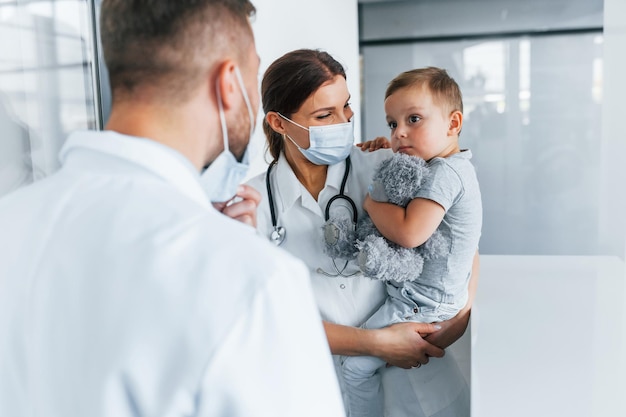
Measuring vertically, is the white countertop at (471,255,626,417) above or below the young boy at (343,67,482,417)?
below

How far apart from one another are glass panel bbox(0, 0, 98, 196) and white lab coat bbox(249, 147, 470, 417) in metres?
0.59

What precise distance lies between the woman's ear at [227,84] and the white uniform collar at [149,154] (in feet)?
0.31

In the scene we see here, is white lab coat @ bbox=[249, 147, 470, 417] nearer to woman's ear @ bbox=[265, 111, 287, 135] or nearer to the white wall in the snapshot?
woman's ear @ bbox=[265, 111, 287, 135]

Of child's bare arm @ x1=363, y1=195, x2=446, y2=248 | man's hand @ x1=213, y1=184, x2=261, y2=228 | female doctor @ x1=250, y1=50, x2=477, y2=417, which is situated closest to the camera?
man's hand @ x1=213, y1=184, x2=261, y2=228

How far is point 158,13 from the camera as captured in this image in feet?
2.21

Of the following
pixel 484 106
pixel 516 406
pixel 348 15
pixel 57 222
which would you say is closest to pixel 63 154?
pixel 57 222

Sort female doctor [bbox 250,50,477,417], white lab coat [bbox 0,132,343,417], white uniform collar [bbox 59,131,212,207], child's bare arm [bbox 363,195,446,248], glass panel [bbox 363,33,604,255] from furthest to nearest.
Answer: glass panel [bbox 363,33,604,255]
female doctor [bbox 250,50,477,417]
child's bare arm [bbox 363,195,446,248]
white uniform collar [bbox 59,131,212,207]
white lab coat [bbox 0,132,343,417]

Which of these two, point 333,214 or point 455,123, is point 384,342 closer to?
point 333,214

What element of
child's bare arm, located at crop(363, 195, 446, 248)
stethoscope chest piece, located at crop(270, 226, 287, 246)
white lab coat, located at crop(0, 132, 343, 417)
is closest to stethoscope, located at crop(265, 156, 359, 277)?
stethoscope chest piece, located at crop(270, 226, 287, 246)

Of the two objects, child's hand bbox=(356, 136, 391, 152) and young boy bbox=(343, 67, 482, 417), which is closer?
young boy bbox=(343, 67, 482, 417)

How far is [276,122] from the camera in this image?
1.50 metres

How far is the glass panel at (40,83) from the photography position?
1.38 m

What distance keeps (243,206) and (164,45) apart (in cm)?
51

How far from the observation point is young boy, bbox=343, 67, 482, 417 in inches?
52.3
